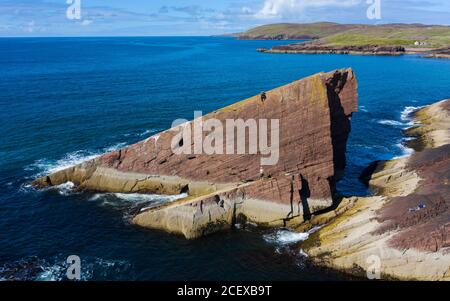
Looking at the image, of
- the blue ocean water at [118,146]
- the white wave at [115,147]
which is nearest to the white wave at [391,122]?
the blue ocean water at [118,146]

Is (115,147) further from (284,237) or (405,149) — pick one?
(405,149)

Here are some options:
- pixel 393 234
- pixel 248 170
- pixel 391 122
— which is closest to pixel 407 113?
pixel 391 122

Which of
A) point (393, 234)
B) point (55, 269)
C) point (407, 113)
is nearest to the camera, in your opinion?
point (55, 269)

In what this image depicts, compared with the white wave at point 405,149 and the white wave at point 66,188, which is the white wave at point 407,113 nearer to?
the white wave at point 405,149

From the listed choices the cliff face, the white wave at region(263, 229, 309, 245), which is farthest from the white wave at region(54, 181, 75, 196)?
the white wave at region(263, 229, 309, 245)

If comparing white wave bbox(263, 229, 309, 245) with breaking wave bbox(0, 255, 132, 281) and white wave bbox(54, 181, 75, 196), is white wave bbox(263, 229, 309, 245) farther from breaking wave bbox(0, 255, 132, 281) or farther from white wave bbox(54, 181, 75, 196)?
white wave bbox(54, 181, 75, 196)
